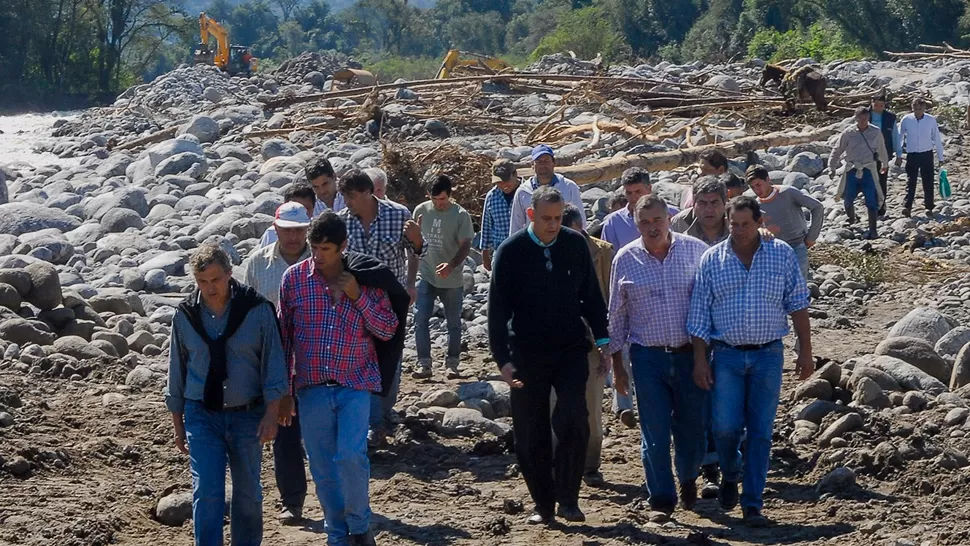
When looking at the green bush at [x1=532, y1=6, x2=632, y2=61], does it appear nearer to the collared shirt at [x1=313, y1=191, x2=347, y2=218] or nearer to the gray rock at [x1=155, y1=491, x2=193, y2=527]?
the collared shirt at [x1=313, y1=191, x2=347, y2=218]

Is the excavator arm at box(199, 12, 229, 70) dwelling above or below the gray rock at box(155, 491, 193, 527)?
above

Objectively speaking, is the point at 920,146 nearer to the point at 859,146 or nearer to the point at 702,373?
the point at 859,146

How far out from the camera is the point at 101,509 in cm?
714

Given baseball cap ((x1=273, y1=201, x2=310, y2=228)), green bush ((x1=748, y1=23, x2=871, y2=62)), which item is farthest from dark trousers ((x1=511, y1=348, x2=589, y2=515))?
green bush ((x1=748, y1=23, x2=871, y2=62))

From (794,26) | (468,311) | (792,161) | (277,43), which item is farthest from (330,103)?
(277,43)

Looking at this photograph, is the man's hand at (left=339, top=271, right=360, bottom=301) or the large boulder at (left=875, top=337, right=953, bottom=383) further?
the large boulder at (left=875, top=337, right=953, bottom=383)

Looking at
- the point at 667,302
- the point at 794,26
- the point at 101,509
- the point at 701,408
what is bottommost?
the point at 101,509

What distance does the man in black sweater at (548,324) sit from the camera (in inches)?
256

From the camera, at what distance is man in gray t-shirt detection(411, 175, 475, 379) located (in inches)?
383

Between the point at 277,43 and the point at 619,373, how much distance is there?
4047 inches

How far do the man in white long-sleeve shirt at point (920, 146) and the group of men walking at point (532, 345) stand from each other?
9862mm

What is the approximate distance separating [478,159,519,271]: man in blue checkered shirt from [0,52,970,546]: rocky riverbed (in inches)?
39.0

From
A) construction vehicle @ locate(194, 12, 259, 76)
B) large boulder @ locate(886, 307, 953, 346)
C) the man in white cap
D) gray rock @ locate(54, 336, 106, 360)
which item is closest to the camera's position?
the man in white cap

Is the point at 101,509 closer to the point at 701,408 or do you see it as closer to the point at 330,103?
the point at 701,408
